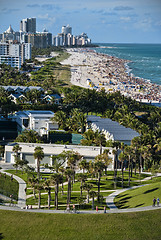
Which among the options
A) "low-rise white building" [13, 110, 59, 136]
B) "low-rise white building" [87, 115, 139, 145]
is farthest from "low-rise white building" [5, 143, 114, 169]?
"low-rise white building" [13, 110, 59, 136]

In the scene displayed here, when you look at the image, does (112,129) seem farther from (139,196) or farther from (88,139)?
(139,196)

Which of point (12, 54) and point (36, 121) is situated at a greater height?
point (12, 54)

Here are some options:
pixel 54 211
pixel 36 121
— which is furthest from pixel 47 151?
pixel 54 211

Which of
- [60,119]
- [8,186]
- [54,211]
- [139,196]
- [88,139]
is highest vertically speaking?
[60,119]

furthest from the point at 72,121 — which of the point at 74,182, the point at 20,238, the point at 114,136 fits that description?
the point at 20,238

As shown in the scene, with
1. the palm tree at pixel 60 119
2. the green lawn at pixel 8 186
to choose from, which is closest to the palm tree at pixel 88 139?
the palm tree at pixel 60 119

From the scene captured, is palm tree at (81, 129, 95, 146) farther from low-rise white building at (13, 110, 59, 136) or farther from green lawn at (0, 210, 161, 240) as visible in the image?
green lawn at (0, 210, 161, 240)

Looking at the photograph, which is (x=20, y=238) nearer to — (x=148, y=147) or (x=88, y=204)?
(x=88, y=204)
